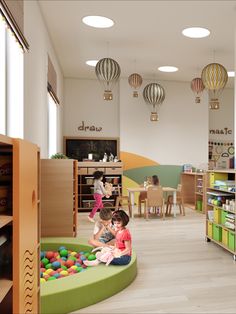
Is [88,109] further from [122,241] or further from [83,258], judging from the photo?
[122,241]

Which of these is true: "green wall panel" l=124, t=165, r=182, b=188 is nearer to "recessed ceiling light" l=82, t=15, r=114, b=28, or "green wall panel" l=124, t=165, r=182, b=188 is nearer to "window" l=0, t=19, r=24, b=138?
"recessed ceiling light" l=82, t=15, r=114, b=28

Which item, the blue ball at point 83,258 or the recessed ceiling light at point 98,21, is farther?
the recessed ceiling light at point 98,21

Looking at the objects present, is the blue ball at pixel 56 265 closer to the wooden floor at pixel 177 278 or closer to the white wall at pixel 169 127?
the wooden floor at pixel 177 278

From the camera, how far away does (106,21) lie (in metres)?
5.34

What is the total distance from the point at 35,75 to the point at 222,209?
3.46 metres

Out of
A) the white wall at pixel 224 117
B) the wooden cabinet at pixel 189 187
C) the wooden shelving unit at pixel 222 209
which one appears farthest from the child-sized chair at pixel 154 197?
the white wall at pixel 224 117

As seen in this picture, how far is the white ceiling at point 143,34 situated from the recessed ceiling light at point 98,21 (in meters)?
0.11

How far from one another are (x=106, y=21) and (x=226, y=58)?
11.1 ft

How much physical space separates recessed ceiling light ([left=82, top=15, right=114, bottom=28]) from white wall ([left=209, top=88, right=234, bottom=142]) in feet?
19.4

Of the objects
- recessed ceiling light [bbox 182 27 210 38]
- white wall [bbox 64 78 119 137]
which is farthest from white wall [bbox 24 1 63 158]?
white wall [bbox 64 78 119 137]

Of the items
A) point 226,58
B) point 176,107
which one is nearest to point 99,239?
point 226,58

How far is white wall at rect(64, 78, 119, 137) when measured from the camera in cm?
931

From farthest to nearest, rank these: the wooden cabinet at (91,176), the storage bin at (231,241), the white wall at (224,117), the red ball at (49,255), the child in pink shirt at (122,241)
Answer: the white wall at (224,117) < the wooden cabinet at (91,176) < the storage bin at (231,241) < the red ball at (49,255) < the child in pink shirt at (122,241)

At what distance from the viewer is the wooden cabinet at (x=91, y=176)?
27.8ft
